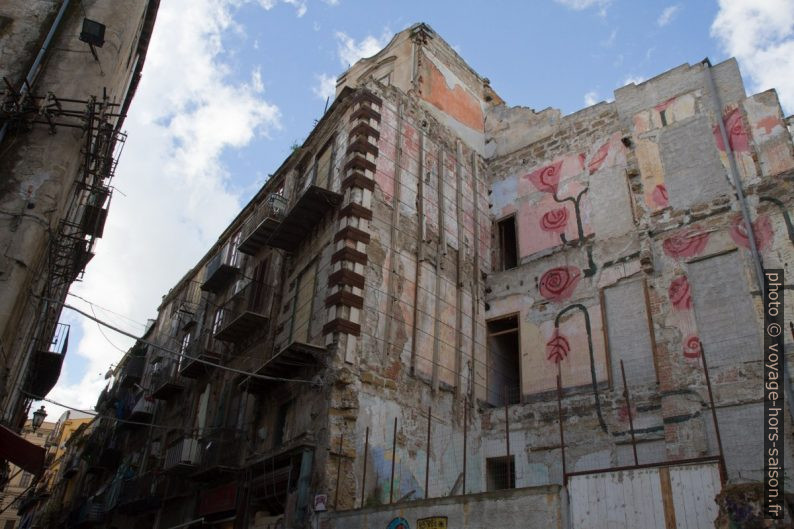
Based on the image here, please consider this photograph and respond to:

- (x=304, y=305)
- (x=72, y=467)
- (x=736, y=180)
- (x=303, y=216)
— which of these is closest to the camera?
(x=736, y=180)

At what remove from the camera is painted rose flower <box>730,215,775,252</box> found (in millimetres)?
13578

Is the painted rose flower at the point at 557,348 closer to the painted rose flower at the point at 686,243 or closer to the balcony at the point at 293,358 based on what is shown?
the painted rose flower at the point at 686,243

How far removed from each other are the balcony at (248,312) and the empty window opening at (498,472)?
7660 mm

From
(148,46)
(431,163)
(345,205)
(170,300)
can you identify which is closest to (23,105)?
(345,205)

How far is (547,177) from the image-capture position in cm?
1894

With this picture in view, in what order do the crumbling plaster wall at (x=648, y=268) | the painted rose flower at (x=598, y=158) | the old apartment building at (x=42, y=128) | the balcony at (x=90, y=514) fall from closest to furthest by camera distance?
the old apartment building at (x=42, y=128) < the crumbling plaster wall at (x=648, y=268) < the painted rose flower at (x=598, y=158) < the balcony at (x=90, y=514)

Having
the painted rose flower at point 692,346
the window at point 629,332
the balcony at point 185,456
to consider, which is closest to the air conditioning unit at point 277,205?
the balcony at point 185,456

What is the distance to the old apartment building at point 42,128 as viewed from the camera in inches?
430

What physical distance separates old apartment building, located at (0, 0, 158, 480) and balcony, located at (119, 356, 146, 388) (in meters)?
16.5

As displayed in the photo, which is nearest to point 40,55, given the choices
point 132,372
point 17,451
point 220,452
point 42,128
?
point 42,128

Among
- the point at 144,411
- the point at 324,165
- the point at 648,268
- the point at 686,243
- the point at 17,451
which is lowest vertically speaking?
the point at 17,451

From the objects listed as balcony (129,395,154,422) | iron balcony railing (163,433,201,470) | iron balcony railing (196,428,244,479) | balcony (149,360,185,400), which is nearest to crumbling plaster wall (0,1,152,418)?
iron balcony railing (196,428,244,479)

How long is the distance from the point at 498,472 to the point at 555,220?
7.31 m

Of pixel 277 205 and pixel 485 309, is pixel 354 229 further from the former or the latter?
pixel 485 309
